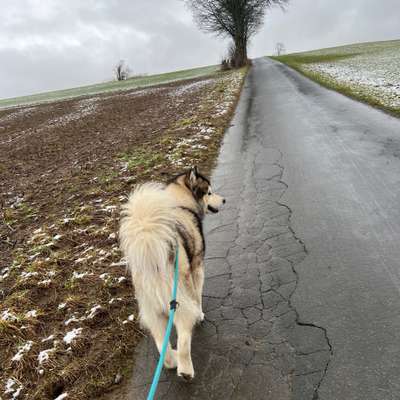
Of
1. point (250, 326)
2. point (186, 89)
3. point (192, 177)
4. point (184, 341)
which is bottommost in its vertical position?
point (250, 326)

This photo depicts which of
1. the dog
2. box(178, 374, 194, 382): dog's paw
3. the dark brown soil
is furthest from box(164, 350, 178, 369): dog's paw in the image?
the dark brown soil

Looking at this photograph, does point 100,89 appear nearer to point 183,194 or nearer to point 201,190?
point 201,190

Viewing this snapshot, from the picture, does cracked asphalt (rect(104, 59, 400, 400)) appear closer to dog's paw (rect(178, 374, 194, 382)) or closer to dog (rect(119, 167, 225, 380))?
dog's paw (rect(178, 374, 194, 382))

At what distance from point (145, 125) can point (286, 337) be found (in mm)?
14473

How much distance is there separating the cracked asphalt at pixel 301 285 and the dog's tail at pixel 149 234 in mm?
1148

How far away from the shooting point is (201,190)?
4.25m

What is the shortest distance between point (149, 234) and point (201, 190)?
183 cm

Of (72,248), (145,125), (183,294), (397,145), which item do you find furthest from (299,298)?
(145,125)

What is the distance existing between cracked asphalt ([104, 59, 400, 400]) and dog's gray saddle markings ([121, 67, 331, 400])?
1cm

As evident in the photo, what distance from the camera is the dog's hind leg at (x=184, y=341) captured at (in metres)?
2.72

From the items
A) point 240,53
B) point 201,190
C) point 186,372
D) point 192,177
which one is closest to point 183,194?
point 192,177

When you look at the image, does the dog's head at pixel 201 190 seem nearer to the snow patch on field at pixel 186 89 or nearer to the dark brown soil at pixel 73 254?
the dark brown soil at pixel 73 254

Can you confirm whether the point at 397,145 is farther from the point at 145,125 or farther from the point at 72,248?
the point at 145,125

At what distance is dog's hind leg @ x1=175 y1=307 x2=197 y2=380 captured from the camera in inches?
107
